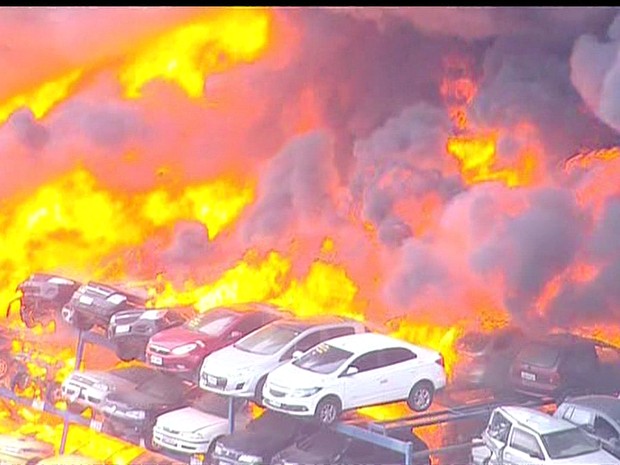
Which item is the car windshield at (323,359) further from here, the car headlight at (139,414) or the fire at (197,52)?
the fire at (197,52)

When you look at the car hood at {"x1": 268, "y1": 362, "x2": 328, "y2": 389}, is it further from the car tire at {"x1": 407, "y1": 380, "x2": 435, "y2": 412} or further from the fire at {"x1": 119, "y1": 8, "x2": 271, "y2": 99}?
the fire at {"x1": 119, "y1": 8, "x2": 271, "y2": 99}

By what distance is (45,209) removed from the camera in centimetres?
311

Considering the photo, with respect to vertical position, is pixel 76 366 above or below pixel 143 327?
below

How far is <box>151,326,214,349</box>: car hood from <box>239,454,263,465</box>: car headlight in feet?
1.10

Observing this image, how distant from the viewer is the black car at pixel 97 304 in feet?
10.1

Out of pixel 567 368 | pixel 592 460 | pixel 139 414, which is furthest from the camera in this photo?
pixel 139 414

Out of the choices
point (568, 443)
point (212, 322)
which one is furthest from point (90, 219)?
point (568, 443)

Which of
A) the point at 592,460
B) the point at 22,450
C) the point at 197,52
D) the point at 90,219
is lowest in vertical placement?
the point at 22,450

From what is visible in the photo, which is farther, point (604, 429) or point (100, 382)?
→ point (100, 382)

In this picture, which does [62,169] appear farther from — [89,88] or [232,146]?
[232,146]

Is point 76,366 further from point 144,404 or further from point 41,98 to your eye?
point 41,98

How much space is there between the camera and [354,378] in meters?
2.92

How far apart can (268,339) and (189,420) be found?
310mm

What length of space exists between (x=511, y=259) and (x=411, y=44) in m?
0.67
